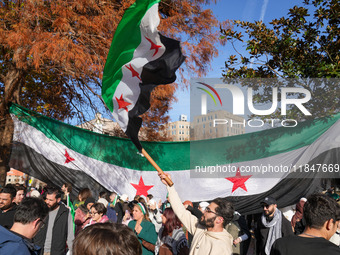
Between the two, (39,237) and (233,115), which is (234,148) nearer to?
(233,115)

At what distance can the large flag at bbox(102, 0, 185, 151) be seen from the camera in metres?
4.22

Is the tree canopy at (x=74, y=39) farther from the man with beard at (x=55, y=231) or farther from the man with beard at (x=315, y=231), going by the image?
the man with beard at (x=315, y=231)

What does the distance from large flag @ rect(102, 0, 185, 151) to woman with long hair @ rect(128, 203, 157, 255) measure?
5.59ft

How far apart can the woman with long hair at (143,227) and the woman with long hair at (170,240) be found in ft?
0.29

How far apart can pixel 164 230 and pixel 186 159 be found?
14.8 feet

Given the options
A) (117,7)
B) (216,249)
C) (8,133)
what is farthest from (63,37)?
(216,249)

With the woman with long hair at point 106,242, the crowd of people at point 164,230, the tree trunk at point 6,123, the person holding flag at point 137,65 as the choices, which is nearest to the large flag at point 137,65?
the person holding flag at point 137,65

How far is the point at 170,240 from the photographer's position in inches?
189

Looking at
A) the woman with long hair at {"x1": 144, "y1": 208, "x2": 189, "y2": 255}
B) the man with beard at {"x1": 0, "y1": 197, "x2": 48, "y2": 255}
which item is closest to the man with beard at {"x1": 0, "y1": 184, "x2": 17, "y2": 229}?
the woman with long hair at {"x1": 144, "y1": 208, "x2": 189, "y2": 255}

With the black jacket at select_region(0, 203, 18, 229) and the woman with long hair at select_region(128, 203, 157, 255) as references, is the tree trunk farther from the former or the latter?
the woman with long hair at select_region(128, 203, 157, 255)

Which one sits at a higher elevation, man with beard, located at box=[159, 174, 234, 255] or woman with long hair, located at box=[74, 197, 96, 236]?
man with beard, located at box=[159, 174, 234, 255]

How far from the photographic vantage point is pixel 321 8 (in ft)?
31.6

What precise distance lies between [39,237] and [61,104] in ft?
21.8

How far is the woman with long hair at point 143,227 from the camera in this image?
16.6ft
